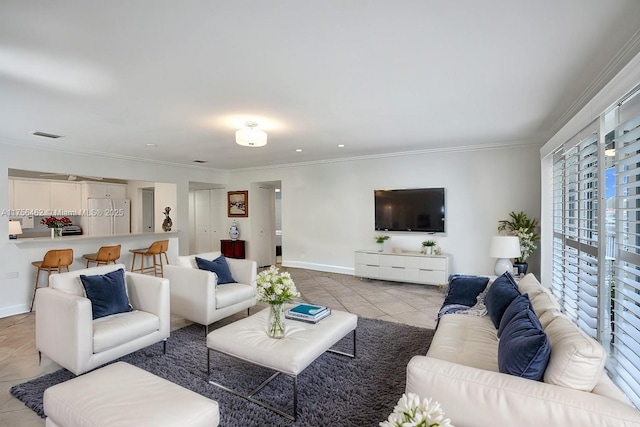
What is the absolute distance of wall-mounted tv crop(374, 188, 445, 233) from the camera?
569 centimetres

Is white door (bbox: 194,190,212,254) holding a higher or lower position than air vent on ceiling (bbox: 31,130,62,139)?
lower

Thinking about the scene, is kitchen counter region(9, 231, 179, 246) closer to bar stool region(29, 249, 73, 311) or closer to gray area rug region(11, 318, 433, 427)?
bar stool region(29, 249, 73, 311)

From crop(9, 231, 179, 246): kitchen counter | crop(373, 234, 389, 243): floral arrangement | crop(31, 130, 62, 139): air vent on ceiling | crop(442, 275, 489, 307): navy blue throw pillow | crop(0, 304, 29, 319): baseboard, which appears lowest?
crop(0, 304, 29, 319): baseboard

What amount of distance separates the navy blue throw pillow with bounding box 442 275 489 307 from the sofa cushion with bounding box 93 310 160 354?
2837mm

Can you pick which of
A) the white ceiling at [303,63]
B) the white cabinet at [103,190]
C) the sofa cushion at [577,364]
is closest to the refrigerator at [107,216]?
the white cabinet at [103,190]

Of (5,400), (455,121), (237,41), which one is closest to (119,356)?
(5,400)

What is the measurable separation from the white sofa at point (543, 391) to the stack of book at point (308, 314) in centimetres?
133

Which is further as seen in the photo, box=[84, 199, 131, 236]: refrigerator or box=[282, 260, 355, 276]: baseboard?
Answer: box=[84, 199, 131, 236]: refrigerator

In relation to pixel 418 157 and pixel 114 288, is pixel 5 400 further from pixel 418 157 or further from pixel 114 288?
pixel 418 157

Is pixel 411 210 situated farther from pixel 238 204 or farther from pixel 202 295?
pixel 238 204

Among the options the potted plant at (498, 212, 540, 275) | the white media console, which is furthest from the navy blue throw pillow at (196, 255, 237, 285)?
the potted plant at (498, 212, 540, 275)

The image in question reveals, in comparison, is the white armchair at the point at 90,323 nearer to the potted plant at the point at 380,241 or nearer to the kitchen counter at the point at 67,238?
the kitchen counter at the point at 67,238

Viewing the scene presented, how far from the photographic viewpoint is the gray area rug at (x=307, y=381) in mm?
2135

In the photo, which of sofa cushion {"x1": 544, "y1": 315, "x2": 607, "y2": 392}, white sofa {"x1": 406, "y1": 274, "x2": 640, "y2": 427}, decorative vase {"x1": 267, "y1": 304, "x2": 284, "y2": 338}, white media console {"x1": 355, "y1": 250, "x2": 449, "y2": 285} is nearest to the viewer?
white sofa {"x1": 406, "y1": 274, "x2": 640, "y2": 427}
